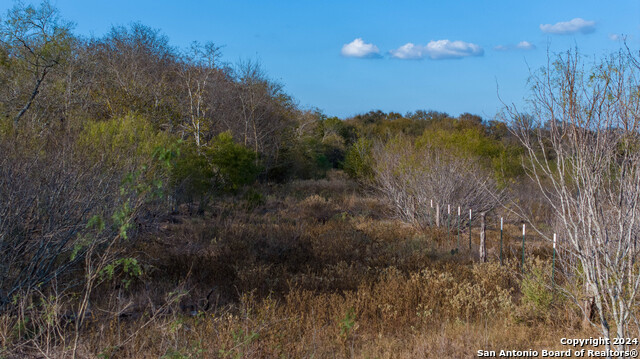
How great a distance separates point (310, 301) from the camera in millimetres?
6188

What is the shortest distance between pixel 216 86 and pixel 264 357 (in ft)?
70.3

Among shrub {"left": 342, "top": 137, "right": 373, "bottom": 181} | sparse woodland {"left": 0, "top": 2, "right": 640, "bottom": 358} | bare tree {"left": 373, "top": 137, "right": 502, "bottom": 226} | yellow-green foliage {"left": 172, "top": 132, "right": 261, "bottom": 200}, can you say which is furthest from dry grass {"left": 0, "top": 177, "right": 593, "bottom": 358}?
shrub {"left": 342, "top": 137, "right": 373, "bottom": 181}

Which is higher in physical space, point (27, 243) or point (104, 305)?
point (27, 243)

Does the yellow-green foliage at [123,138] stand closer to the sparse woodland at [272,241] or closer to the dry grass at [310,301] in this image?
the sparse woodland at [272,241]

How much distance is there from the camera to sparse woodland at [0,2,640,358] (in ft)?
13.0

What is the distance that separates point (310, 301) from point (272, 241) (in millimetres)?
4041

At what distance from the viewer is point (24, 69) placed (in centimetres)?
1317

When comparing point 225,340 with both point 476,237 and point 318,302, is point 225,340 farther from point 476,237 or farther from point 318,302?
point 476,237

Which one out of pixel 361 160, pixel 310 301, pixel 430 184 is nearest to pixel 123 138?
pixel 310 301

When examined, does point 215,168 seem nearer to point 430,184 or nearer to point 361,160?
point 430,184

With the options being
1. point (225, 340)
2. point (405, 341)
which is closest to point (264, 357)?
point (225, 340)

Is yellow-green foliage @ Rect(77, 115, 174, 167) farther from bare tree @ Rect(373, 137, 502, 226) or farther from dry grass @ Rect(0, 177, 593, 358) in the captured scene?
bare tree @ Rect(373, 137, 502, 226)

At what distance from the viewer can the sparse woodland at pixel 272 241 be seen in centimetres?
397

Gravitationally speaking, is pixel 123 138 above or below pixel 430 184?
above
